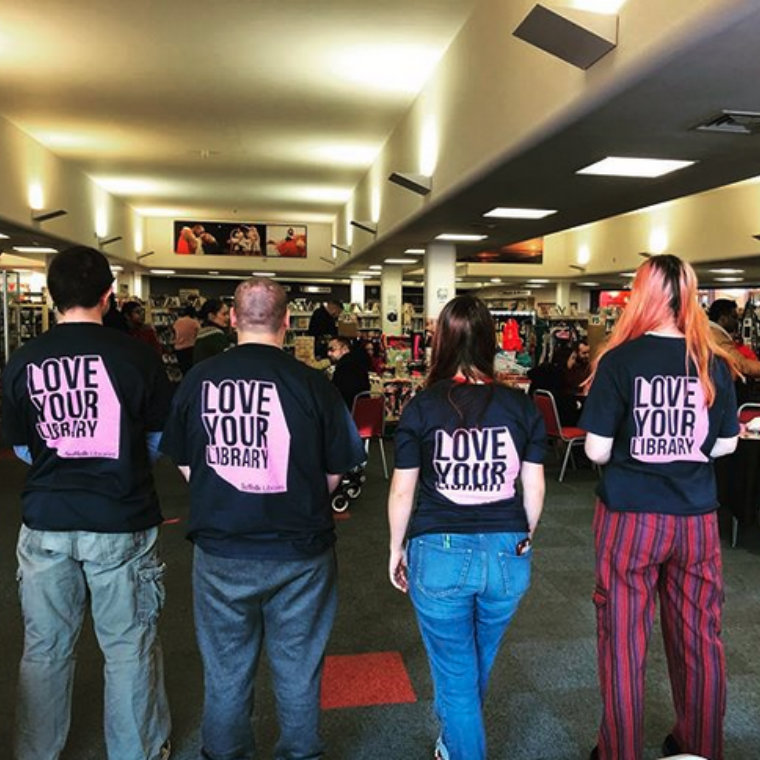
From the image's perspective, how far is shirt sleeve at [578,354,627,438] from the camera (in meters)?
2.02

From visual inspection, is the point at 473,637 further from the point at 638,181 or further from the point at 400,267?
the point at 400,267

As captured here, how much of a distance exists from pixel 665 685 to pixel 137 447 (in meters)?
2.24

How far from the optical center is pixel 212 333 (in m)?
6.02

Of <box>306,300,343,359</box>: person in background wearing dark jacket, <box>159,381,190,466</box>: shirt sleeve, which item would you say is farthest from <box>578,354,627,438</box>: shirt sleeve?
<box>306,300,343,359</box>: person in background wearing dark jacket

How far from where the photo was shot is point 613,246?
14.9 metres

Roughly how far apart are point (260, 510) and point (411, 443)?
1.41ft

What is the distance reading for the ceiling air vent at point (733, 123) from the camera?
3557 millimetres

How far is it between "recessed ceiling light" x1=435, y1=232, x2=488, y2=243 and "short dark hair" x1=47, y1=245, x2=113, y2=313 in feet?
21.5

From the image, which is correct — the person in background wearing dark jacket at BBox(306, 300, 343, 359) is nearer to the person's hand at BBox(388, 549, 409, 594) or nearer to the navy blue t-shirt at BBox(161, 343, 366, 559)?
the person's hand at BBox(388, 549, 409, 594)

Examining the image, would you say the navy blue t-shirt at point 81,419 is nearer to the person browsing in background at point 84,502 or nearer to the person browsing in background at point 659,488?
the person browsing in background at point 84,502

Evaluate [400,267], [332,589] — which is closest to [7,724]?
[332,589]

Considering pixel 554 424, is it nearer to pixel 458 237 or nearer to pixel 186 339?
pixel 458 237

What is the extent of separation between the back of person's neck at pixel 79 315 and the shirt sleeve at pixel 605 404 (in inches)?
54.8

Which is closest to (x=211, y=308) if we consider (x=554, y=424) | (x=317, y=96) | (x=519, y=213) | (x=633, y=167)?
(x=317, y=96)
